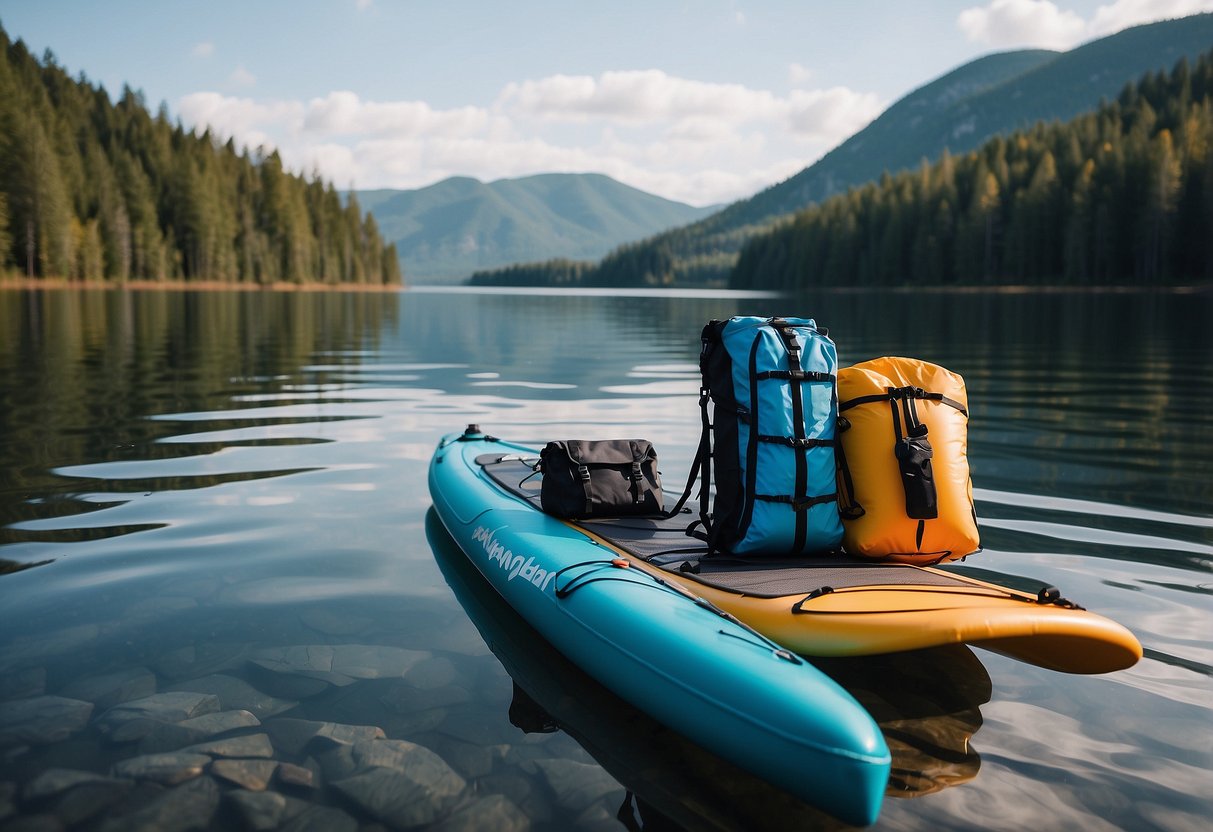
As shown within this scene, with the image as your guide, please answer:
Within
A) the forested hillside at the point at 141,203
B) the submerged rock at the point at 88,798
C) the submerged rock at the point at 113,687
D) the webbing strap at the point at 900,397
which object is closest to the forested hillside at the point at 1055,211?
the forested hillside at the point at 141,203

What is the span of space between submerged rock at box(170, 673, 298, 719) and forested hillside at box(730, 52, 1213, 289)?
264 ft

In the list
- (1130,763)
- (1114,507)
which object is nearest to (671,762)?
(1130,763)

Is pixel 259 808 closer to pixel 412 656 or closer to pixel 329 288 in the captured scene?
pixel 412 656

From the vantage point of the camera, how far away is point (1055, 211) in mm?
79875

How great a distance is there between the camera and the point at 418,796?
3666 millimetres

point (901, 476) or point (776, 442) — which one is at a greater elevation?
point (776, 442)

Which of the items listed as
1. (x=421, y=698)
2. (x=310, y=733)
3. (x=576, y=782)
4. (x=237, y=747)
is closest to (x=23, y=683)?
(x=237, y=747)

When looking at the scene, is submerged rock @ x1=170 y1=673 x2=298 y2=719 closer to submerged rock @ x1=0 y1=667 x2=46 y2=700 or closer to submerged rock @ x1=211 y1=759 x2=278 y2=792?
submerged rock @ x1=211 y1=759 x2=278 y2=792

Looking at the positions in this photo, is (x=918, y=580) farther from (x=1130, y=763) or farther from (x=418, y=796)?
(x=418, y=796)

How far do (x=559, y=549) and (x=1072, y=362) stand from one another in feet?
62.6

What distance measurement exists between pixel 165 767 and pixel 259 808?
23.0 inches

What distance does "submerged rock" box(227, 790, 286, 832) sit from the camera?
3.45 meters

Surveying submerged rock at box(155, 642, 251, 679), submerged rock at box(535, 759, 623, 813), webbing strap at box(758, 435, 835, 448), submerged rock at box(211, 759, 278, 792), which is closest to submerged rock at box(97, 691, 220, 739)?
submerged rock at box(155, 642, 251, 679)

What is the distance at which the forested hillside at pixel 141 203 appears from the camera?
192ft
